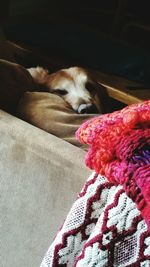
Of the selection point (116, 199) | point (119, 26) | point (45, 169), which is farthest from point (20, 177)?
point (119, 26)

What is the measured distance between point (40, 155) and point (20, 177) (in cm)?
8

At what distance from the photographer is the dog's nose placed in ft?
5.07

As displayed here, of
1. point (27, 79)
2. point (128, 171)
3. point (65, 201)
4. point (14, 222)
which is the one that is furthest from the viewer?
point (27, 79)

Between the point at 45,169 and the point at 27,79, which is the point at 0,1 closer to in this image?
the point at 27,79

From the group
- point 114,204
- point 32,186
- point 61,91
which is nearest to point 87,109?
point 61,91

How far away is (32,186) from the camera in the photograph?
112 centimetres

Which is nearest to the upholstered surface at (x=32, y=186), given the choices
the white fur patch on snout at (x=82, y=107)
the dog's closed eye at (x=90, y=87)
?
the white fur patch on snout at (x=82, y=107)

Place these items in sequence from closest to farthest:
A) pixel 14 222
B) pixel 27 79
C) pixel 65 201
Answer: pixel 65 201 < pixel 14 222 < pixel 27 79

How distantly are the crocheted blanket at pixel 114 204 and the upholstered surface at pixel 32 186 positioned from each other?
0.13m

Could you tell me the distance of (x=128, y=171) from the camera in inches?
31.3

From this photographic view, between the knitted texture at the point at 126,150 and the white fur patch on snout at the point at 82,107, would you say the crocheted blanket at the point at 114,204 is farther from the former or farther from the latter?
the white fur patch on snout at the point at 82,107

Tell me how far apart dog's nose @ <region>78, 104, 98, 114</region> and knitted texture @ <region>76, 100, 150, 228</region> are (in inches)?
23.8

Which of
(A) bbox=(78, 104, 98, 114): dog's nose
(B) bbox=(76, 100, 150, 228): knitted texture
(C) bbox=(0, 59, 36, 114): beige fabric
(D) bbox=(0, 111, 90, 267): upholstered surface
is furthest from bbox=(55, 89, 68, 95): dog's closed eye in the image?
(B) bbox=(76, 100, 150, 228): knitted texture

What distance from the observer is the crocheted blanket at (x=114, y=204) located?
80 cm
